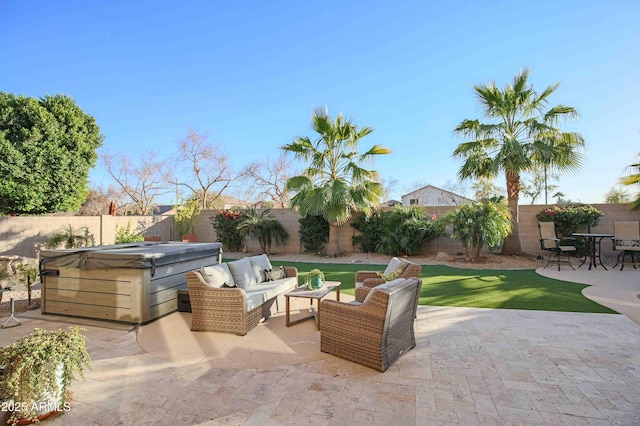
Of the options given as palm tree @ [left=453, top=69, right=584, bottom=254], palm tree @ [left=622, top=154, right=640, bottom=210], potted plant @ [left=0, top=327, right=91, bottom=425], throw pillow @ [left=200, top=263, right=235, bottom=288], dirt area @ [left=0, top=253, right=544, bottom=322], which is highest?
palm tree @ [left=453, top=69, right=584, bottom=254]

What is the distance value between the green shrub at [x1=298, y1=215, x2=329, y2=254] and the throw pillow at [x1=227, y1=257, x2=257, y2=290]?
6090mm

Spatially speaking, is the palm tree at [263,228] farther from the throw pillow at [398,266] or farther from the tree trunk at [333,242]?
the throw pillow at [398,266]

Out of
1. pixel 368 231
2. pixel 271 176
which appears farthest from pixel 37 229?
pixel 271 176

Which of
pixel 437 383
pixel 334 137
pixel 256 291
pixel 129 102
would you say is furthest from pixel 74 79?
pixel 437 383

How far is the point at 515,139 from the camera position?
8867 millimetres

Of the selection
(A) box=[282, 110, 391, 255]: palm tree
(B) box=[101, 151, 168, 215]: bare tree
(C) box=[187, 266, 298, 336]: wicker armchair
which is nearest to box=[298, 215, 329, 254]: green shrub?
(A) box=[282, 110, 391, 255]: palm tree

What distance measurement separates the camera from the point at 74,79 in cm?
912

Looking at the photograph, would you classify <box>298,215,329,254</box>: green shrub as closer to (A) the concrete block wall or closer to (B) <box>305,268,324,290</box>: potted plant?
(A) the concrete block wall

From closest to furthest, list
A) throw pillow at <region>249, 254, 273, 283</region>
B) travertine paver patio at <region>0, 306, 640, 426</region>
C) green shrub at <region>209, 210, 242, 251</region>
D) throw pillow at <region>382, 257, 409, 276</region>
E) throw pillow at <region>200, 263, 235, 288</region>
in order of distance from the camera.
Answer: travertine paver patio at <region>0, 306, 640, 426</region>, throw pillow at <region>200, 263, 235, 288</region>, throw pillow at <region>382, 257, 409, 276</region>, throw pillow at <region>249, 254, 273, 283</region>, green shrub at <region>209, 210, 242, 251</region>

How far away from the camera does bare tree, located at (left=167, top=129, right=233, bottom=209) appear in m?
19.4

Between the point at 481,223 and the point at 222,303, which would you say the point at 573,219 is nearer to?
the point at 481,223

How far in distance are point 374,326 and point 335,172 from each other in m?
7.30

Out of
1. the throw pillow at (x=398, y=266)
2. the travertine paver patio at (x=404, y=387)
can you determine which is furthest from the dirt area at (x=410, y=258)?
the throw pillow at (x=398, y=266)

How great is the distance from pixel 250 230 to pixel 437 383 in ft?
31.4
